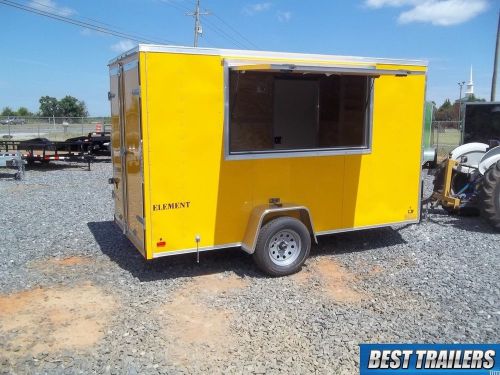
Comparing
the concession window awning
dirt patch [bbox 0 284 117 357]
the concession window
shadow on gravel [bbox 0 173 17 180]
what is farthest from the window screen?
shadow on gravel [bbox 0 173 17 180]

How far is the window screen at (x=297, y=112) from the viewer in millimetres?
6457

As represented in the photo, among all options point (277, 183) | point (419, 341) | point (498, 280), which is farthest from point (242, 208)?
point (498, 280)

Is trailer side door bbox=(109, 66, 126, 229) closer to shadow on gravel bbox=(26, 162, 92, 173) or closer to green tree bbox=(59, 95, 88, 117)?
shadow on gravel bbox=(26, 162, 92, 173)

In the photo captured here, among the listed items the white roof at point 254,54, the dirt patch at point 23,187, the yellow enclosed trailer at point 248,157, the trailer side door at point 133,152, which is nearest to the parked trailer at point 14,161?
the dirt patch at point 23,187

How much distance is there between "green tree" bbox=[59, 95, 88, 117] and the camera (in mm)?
77250

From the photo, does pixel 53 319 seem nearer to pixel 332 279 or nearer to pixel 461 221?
pixel 332 279

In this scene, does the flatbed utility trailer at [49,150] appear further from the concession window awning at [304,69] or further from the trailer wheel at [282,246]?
the concession window awning at [304,69]

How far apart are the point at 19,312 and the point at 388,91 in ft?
16.9

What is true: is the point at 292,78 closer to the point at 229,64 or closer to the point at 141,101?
the point at 229,64

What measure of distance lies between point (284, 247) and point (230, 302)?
116 cm

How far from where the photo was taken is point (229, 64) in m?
5.12

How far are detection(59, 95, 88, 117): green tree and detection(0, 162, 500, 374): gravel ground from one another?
2975 inches

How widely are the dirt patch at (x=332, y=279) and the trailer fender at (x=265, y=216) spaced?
0.47 metres

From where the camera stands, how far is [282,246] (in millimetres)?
5652
